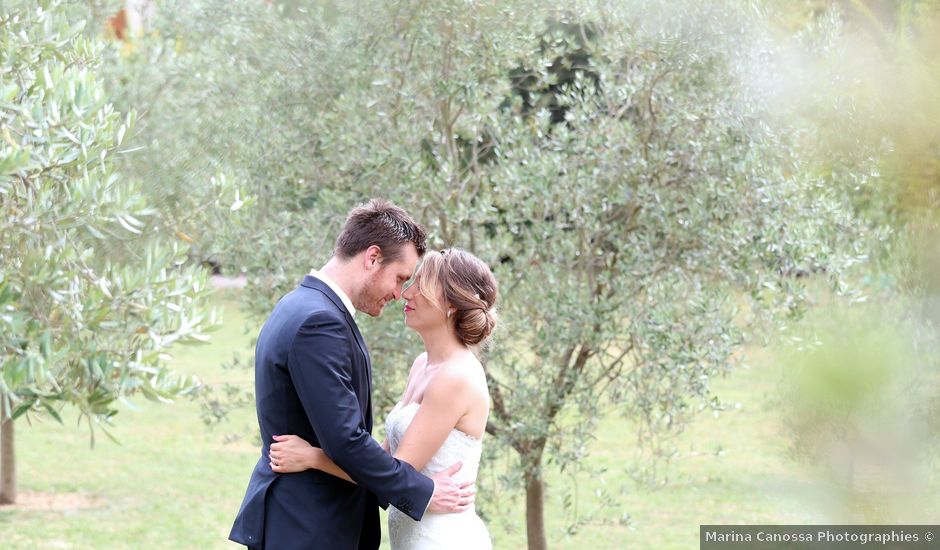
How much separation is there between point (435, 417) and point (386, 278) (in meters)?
0.61

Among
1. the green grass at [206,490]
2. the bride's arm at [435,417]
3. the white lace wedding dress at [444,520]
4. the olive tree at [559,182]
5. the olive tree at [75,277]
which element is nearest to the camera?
the olive tree at [75,277]

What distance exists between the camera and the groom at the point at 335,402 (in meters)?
3.58

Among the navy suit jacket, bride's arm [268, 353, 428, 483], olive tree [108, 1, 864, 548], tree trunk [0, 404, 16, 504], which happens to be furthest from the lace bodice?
tree trunk [0, 404, 16, 504]

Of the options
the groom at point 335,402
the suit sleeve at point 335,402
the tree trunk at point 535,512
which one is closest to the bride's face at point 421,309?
the groom at point 335,402

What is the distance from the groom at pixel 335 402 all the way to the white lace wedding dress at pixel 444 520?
0.30ft

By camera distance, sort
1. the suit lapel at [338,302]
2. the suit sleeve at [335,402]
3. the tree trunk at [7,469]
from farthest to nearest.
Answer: the tree trunk at [7,469]
the suit lapel at [338,302]
the suit sleeve at [335,402]

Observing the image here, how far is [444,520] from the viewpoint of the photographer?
416cm

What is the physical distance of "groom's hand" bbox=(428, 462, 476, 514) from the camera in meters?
4.08

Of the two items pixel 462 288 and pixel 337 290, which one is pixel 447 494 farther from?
pixel 337 290

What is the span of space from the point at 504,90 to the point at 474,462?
11.1ft

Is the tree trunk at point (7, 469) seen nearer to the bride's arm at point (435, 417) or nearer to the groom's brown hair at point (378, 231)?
the bride's arm at point (435, 417)

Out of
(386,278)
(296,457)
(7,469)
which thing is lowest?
(7,469)

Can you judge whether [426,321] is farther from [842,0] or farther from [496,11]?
[496,11]

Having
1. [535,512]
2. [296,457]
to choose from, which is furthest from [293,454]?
[535,512]
